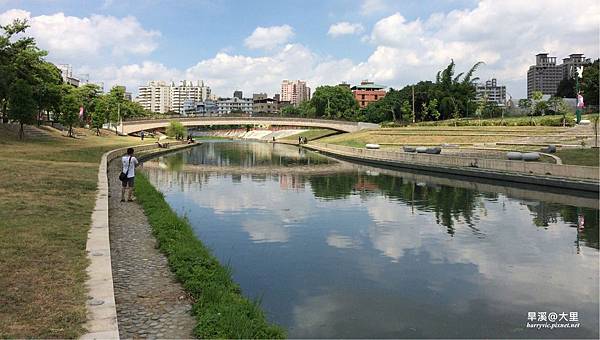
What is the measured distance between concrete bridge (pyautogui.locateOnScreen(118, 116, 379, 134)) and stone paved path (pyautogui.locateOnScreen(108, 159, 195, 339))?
88425 mm

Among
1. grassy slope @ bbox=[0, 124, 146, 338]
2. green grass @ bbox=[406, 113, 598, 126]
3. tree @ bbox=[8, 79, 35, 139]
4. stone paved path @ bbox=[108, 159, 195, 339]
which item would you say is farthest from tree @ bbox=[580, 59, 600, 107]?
stone paved path @ bbox=[108, 159, 195, 339]

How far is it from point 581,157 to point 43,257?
33294 millimetres

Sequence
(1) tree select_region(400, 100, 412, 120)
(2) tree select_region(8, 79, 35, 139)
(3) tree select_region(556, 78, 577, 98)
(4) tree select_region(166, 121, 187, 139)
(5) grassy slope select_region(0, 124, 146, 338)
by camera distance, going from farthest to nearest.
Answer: (3) tree select_region(556, 78, 577, 98), (4) tree select_region(166, 121, 187, 139), (1) tree select_region(400, 100, 412, 120), (2) tree select_region(8, 79, 35, 139), (5) grassy slope select_region(0, 124, 146, 338)

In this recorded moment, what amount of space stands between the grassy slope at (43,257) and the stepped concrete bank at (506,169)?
76.4 ft

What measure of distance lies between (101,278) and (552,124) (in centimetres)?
6513

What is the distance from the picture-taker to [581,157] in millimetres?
32688

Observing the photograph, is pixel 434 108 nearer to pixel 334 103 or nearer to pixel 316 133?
pixel 316 133

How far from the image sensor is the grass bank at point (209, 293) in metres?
7.32

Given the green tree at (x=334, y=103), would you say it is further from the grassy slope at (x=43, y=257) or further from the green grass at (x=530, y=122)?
the grassy slope at (x=43, y=257)

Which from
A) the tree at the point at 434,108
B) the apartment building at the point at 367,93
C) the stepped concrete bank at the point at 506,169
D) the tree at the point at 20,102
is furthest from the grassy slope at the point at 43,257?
the apartment building at the point at 367,93

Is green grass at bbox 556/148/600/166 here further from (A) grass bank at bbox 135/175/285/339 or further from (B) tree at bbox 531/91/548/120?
(B) tree at bbox 531/91/548/120

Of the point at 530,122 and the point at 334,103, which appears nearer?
the point at 530,122

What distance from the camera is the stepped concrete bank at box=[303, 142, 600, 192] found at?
1000 inches

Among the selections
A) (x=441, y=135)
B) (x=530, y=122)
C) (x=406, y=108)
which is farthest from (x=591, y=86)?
(x=441, y=135)
